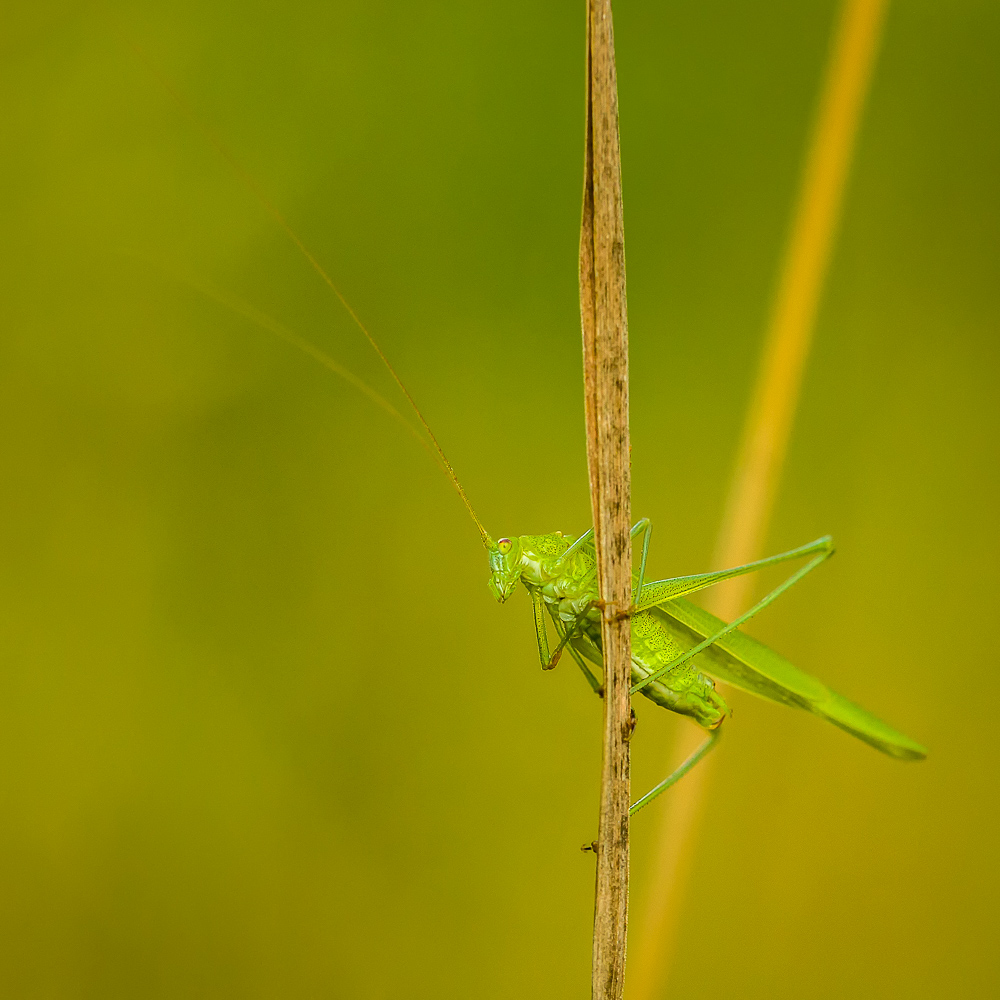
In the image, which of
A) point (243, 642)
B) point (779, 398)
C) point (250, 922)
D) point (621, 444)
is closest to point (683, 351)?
point (779, 398)

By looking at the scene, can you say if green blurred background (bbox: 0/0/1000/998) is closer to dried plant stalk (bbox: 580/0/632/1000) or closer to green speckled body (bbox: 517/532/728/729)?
green speckled body (bbox: 517/532/728/729)

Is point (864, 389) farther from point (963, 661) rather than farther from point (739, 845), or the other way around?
point (739, 845)

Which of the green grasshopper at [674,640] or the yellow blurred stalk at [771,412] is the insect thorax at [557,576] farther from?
the yellow blurred stalk at [771,412]

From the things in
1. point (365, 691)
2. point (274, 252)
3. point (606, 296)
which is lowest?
point (365, 691)

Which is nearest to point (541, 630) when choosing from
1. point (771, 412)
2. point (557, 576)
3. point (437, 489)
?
point (557, 576)

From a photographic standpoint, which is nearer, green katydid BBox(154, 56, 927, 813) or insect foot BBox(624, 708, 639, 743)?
insect foot BBox(624, 708, 639, 743)

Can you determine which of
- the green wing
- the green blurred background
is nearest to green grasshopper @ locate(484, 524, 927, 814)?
the green wing
